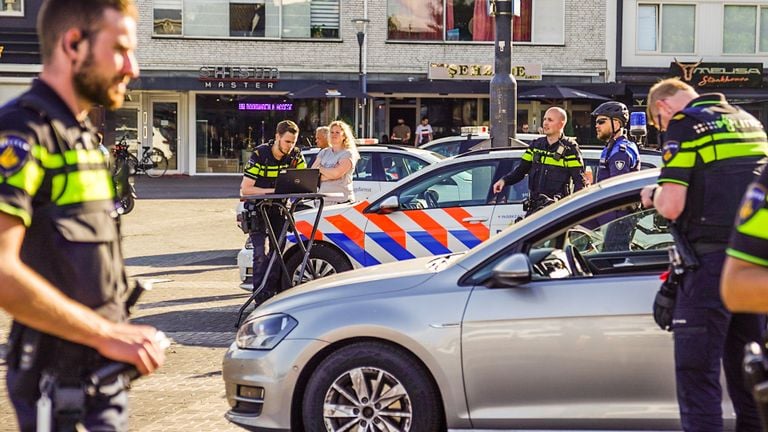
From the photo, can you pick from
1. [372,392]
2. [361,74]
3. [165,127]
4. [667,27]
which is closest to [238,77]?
[165,127]

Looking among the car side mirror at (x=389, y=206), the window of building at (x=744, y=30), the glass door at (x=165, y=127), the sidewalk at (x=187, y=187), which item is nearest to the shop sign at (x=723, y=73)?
the window of building at (x=744, y=30)

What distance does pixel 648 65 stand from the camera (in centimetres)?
3644

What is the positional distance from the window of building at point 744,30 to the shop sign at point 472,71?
651cm

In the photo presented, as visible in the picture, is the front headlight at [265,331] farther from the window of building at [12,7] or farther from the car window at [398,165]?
the window of building at [12,7]

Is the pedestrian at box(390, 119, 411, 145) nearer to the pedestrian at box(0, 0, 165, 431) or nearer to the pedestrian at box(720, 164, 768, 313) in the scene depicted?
the pedestrian at box(0, 0, 165, 431)

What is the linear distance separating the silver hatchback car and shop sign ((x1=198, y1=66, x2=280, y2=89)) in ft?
96.9

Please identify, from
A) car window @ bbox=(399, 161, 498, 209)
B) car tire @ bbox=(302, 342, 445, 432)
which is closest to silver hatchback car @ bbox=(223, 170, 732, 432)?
car tire @ bbox=(302, 342, 445, 432)

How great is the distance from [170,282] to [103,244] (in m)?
10.2

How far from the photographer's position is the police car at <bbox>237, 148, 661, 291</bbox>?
34.1 feet

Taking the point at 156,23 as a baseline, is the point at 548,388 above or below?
below

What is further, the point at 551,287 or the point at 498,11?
the point at 498,11

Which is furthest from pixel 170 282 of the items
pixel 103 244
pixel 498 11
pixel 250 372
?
pixel 103 244

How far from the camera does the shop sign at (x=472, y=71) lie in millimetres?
35312

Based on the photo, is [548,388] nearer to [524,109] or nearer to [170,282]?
[170,282]
